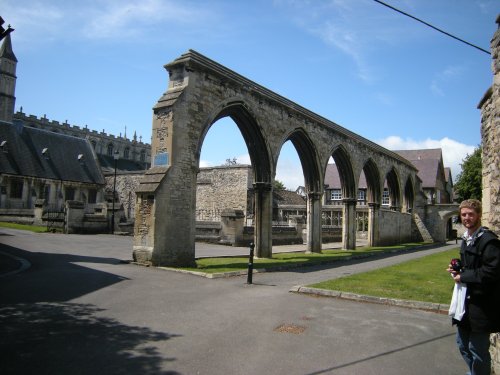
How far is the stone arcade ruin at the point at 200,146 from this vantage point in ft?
39.7

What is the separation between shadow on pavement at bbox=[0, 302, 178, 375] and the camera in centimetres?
420

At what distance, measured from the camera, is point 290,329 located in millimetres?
5988

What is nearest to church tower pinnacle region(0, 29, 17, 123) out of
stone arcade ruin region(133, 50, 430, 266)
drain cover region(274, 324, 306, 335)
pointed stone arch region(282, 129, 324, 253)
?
pointed stone arch region(282, 129, 324, 253)

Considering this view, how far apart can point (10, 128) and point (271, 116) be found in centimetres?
3556

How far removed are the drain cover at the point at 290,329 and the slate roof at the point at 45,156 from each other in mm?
39529

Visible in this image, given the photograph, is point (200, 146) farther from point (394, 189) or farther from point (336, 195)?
point (336, 195)

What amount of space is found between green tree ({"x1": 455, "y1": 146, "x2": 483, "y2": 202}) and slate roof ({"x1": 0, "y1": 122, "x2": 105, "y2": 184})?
40689mm

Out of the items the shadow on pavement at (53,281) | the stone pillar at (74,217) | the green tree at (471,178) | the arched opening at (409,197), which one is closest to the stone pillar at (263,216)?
the shadow on pavement at (53,281)

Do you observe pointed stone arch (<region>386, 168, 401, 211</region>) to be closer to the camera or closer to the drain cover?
the drain cover

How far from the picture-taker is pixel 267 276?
11.8 m

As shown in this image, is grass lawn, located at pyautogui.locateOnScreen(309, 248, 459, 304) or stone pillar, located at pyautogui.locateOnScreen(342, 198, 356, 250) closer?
grass lawn, located at pyautogui.locateOnScreen(309, 248, 459, 304)

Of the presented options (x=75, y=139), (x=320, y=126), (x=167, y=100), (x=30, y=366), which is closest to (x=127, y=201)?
(x=75, y=139)

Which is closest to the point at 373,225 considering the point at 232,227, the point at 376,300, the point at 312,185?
the point at 312,185

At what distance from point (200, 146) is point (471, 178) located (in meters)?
40.7
